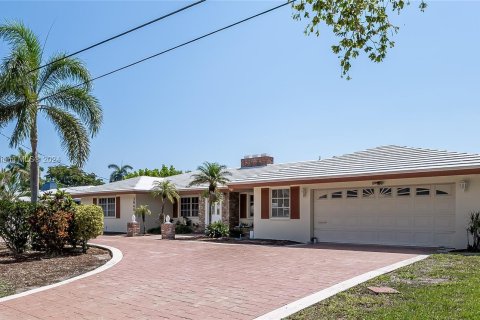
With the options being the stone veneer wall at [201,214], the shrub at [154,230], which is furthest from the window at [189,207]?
the shrub at [154,230]

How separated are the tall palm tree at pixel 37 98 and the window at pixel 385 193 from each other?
10984mm

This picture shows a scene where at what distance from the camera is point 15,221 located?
15055mm

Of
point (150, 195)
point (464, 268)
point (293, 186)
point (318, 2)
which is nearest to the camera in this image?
point (318, 2)

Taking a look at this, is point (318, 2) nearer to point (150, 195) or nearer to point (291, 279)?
point (291, 279)

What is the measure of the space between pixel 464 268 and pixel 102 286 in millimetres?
7770

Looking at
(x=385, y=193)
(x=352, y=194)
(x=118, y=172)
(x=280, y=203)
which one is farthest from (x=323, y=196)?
(x=118, y=172)

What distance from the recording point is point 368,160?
1898 centimetres

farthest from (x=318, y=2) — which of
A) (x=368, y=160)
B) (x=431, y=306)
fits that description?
(x=368, y=160)

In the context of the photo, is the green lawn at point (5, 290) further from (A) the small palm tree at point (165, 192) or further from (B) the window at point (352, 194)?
(A) the small palm tree at point (165, 192)

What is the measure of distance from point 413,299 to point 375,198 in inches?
423

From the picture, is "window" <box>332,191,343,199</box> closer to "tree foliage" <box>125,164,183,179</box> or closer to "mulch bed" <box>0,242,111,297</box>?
"mulch bed" <box>0,242,111,297</box>

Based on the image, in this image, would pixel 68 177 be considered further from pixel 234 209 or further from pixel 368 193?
pixel 368 193

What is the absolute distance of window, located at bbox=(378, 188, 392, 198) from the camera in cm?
1756

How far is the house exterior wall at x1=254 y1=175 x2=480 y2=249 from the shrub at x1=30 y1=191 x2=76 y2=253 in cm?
924
